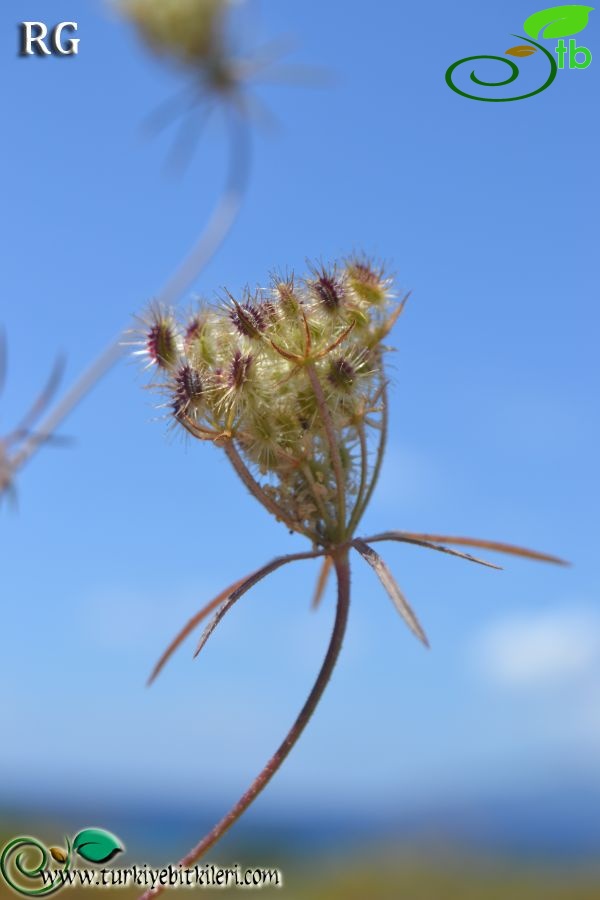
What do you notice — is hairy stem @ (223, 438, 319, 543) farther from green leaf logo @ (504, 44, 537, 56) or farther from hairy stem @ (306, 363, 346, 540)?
green leaf logo @ (504, 44, 537, 56)

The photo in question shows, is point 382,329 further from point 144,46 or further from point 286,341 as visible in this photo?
point 144,46

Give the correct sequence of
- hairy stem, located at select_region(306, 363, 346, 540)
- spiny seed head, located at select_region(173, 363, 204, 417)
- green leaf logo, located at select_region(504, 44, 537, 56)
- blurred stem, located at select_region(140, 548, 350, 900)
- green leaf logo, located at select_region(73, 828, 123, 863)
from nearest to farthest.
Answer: blurred stem, located at select_region(140, 548, 350, 900)
hairy stem, located at select_region(306, 363, 346, 540)
spiny seed head, located at select_region(173, 363, 204, 417)
green leaf logo, located at select_region(73, 828, 123, 863)
green leaf logo, located at select_region(504, 44, 537, 56)

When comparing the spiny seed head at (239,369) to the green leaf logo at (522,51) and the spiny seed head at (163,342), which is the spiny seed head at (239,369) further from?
the green leaf logo at (522,51)

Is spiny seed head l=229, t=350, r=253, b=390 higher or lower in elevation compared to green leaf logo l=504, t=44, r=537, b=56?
lower

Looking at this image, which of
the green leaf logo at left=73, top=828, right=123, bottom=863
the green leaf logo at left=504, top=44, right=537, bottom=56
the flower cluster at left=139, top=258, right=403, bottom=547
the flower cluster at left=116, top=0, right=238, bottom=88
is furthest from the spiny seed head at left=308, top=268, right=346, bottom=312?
the flower cluster at left=116, top=0, right=238, bottom=88

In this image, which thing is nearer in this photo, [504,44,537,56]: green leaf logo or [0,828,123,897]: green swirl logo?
[0,828,123,897]: green swirl logo

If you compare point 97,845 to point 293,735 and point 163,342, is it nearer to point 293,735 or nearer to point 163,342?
point 293,735

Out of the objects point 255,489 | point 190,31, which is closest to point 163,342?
point 255,489
